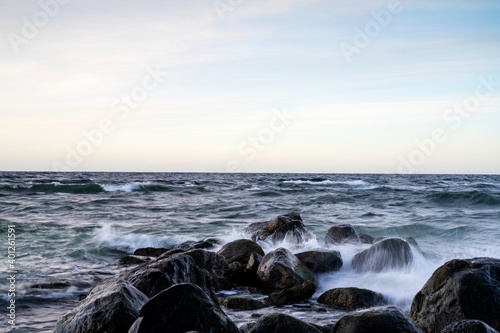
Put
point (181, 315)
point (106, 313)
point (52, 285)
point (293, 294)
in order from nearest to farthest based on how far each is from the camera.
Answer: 1. point (181, 315)
2. point (106, 313)
3. point (293, 294)
4. point (52, 285)

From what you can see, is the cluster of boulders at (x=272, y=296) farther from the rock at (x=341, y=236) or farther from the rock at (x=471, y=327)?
the rock at (x=341, y=236)

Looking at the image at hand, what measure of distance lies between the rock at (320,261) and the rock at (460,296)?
2911 mm

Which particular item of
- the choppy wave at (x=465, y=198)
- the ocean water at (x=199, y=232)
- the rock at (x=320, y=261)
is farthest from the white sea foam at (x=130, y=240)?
the choppy wave at (x=465, y=198)

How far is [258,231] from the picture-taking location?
40.3ft

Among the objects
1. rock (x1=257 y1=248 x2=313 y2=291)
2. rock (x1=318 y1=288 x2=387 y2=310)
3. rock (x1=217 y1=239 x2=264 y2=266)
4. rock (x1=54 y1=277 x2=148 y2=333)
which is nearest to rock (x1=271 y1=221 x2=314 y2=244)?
rock (x1=217 y1=239 x2=264 y2=266)

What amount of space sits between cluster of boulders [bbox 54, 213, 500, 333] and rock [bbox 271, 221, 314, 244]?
6.23 feet

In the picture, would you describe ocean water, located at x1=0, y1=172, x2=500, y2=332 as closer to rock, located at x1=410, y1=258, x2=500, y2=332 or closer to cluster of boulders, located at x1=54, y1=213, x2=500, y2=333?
cluster of boulders, located at x1=54, y1=213, x2=500, y2=333

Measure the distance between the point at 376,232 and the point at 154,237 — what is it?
22.6ft

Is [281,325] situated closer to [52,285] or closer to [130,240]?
[52,285]

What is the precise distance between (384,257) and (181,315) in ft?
18.0

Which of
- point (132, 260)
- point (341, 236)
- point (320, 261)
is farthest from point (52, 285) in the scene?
point (341, 236)

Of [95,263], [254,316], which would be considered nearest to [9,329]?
[254,316]

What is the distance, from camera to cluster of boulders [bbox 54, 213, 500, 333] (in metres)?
4.09

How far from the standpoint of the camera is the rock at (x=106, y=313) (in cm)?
420
